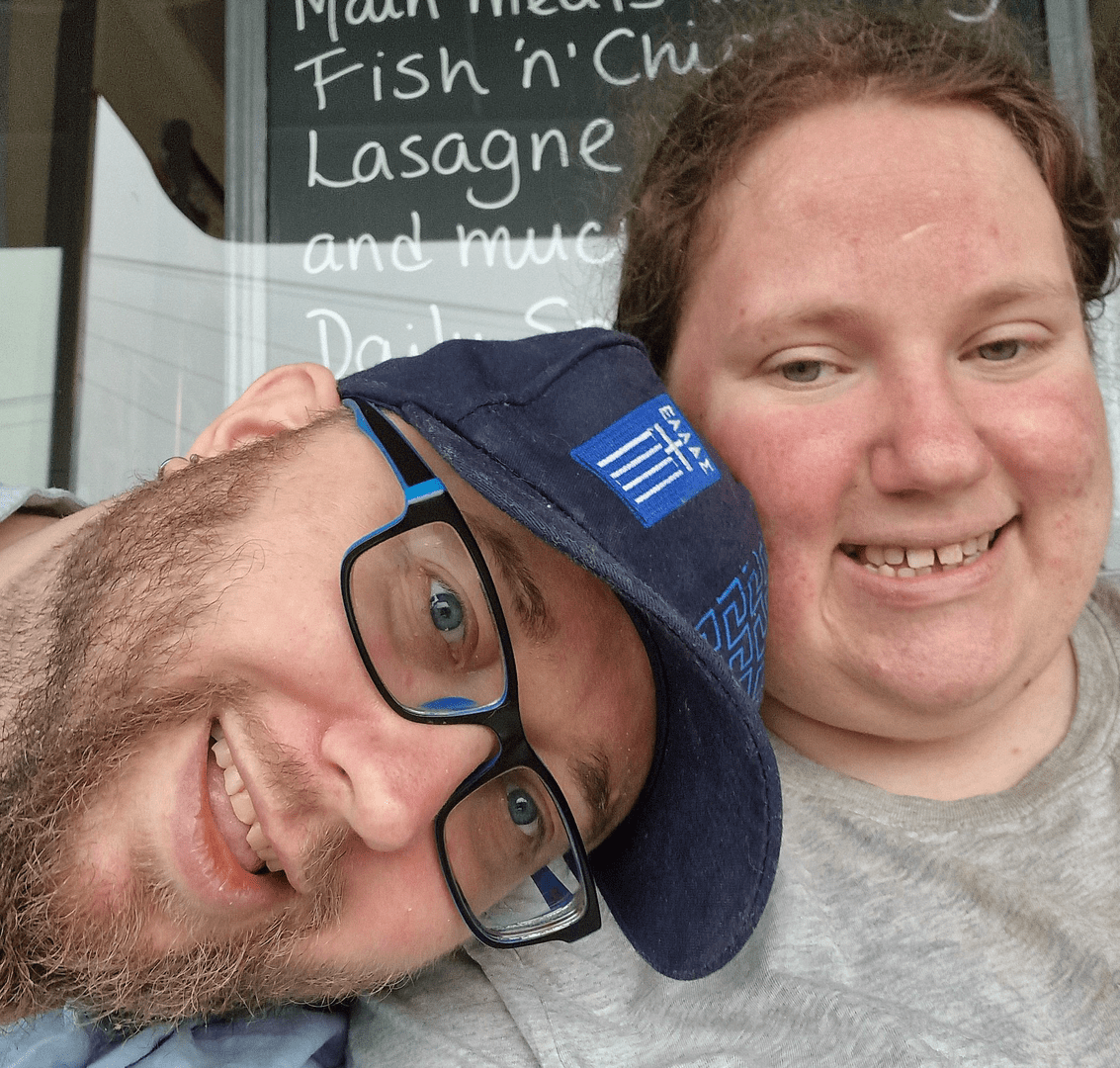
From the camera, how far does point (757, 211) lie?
1.10m

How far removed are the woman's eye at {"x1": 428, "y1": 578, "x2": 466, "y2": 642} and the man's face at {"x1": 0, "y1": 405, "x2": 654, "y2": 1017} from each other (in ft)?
Answer: 0.15

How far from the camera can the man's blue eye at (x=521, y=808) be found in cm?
93

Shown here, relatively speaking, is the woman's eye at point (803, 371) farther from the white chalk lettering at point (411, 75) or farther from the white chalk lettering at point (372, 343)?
the white chalk lettering at point (411, 75)

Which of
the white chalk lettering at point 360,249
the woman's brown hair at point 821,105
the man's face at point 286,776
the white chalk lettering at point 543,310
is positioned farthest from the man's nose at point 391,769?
the white chalk lettering at point 360,249

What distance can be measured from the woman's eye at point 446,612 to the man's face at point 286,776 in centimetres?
5

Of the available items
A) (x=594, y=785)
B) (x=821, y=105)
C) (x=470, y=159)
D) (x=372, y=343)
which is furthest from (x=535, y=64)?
(x=594, y=785)

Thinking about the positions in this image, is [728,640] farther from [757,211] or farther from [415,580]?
[757,211]

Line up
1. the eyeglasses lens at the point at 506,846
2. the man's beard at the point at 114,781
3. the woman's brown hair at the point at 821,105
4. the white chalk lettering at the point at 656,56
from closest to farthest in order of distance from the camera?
the man's beard at the point at 114,781
the eyeglasses lens at the point at 506,846
the woman's brown hair at the point at 821,105
the white chalk lettering at the point at 656,56

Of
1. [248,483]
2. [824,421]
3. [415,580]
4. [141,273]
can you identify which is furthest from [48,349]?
[824,421]

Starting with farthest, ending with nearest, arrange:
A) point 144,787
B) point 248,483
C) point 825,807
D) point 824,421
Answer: point 825,807
point 824,421
point 248,483
point 144,787

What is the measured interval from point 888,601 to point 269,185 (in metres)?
1.82

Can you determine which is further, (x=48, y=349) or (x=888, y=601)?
(x=48, y=349)

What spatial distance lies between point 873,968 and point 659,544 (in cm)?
57

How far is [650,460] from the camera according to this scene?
34.2 inches
